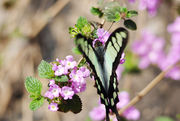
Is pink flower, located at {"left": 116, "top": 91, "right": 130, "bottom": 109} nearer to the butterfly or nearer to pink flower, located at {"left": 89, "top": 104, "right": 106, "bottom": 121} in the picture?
pink flower, located at {"left": 89, "top": 104, "right": 106, "bottom": 121}

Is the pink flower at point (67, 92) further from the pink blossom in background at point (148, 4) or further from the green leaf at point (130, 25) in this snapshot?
the pink blossom in background at point (148, 4)

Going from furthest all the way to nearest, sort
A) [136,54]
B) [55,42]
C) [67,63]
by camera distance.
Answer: [55,42] → [136,54] → [67,63]

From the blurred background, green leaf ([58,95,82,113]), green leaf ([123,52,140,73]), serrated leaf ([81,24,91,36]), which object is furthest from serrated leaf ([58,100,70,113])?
the blurred background

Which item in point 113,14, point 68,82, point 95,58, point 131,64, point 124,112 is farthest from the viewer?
point 131,64

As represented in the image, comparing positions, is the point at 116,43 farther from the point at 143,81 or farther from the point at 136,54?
the point at 143,81

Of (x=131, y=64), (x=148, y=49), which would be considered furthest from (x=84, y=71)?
(x=148, y=49)

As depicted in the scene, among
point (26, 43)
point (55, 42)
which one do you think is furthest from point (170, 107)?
point (26, 43)

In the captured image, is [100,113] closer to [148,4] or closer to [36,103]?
[148,4]
